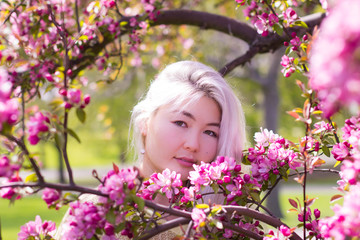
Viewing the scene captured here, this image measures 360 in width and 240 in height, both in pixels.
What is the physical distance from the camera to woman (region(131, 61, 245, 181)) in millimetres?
2822

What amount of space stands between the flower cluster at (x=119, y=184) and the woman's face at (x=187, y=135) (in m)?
1.21

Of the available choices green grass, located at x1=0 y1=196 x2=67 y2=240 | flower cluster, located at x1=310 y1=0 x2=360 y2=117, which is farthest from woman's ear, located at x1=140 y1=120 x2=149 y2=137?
green grass, located at x1=0 y1=196 x2=67 y2=240

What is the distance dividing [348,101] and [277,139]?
5.34 ft

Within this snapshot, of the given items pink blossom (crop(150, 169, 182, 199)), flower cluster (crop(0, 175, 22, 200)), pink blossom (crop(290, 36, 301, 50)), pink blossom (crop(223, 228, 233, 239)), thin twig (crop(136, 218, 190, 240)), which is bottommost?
pink blossom (crop(223, 228, 233, 239))

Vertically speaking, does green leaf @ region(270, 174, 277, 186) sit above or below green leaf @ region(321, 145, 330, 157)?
below

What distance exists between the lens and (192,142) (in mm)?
2766

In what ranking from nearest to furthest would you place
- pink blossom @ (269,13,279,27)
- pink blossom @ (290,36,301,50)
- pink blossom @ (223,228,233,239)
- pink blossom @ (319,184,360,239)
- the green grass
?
pink blossom @ (319,184,360,239) < pink blossom @ (223,228,233,239) < pink blossom @ (290,36,301,50) < pink blossom @ (269,13,279,27) < the green grass

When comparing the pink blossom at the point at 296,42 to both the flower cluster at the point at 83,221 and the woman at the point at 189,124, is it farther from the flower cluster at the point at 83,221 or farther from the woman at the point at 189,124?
the flower cluster at the point at 83,221

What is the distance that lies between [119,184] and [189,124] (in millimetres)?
1327

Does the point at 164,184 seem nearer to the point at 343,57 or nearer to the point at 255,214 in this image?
the point at 255,214

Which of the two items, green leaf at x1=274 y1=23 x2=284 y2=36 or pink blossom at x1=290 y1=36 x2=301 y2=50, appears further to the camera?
green leaf at x1=274 y1=23 x2=284 y2=36

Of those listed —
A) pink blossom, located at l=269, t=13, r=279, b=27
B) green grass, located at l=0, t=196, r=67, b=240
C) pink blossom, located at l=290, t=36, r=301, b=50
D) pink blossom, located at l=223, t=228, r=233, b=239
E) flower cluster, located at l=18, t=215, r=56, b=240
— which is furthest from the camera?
green grass, located at l=0, t=196, r=67, b=240

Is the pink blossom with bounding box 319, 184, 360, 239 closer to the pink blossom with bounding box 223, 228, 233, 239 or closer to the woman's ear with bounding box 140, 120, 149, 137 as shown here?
the pink blossom with bounding box 223, 228, 233, 239

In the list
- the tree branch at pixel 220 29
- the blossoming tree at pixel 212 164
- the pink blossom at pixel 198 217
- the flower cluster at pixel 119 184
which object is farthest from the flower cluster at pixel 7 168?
the tree branch at pixel 220 29
